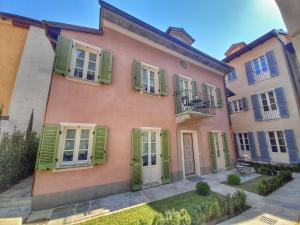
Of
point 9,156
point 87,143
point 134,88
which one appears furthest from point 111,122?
point 9,156

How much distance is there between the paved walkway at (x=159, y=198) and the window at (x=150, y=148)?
1.24 metres

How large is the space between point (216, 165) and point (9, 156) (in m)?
11.4

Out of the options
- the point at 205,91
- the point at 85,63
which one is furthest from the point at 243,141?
the point at 85,63

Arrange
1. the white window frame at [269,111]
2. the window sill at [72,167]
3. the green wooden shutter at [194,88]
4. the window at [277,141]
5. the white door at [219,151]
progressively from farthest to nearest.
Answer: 1. the white window frame at [269,111]
2. the window at [277,141]
3. the white door at [219,151]
4. the green wooden shutter at [194,88]
5. the window sill at [72,167]

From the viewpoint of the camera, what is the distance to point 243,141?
15.1 m

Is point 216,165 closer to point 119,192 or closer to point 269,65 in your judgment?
point 119,192

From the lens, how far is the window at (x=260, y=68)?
1360 cm

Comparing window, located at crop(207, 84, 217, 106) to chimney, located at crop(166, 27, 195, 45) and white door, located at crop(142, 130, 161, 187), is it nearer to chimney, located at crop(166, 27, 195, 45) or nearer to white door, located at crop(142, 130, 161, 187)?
chimney, located at crop(166, 27, 195, 45)

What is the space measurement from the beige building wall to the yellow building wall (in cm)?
1922

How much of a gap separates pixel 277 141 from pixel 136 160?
12.7 meters

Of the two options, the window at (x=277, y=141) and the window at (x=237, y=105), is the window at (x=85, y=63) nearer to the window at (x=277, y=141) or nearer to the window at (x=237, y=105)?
the window at (x=237, y=105)

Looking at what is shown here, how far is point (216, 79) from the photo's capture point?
12.4 meters

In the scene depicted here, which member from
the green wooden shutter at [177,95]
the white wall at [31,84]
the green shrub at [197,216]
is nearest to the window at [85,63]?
the green wooden shutter at [177,95]

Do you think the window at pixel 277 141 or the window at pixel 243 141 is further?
the window at pixel 243 141
